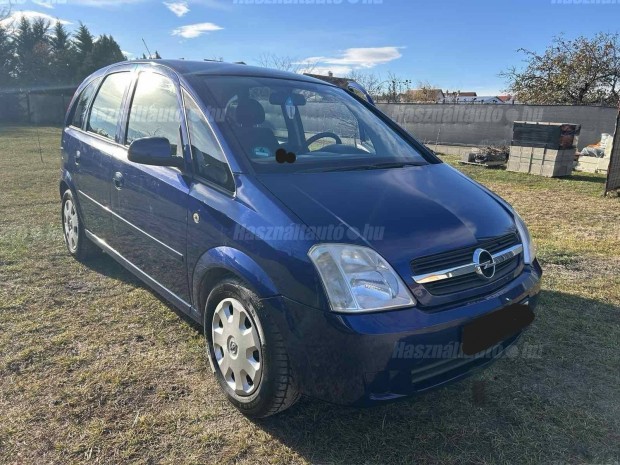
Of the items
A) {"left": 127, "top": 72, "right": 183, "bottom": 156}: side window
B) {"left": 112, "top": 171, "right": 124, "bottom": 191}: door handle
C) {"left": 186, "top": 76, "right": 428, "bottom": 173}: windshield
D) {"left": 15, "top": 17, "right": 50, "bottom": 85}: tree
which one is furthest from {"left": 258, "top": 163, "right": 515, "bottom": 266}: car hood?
{"left": 15, "top": 17, "right": 50, "bottom": 85}: tree

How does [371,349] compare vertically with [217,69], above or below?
below

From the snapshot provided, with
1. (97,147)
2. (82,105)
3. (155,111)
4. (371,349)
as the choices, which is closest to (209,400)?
(371,349)

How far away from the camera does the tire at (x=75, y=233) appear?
418 centimetres

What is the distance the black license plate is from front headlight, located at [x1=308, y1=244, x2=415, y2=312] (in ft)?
1.14

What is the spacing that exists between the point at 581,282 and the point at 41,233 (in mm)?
5645

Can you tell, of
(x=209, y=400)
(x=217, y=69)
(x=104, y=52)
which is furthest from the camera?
(x=104, y=52)

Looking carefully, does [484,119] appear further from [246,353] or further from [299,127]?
[246,353]

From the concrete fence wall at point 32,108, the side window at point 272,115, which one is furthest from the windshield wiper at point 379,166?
the concrete fence wall at point 32,108

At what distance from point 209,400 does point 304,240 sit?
3.67 feet

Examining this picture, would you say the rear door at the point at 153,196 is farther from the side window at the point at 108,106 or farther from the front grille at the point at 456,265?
the front grille at the point at 456,265

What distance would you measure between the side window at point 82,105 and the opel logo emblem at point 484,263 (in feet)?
11.4

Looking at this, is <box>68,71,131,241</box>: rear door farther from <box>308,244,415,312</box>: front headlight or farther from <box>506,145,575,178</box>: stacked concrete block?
<box>506,145,575,178</box>: stacked concrete block

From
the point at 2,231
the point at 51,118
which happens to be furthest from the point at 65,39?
the point at 2,231

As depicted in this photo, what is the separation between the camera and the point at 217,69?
3006mm
